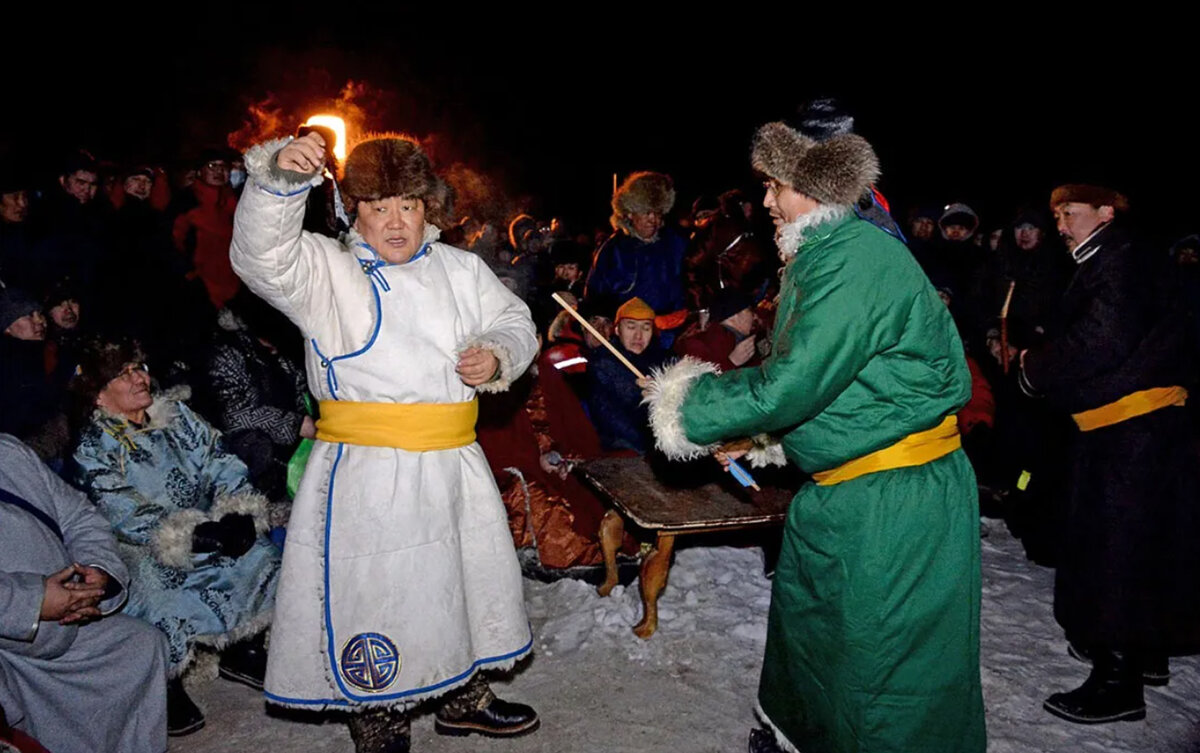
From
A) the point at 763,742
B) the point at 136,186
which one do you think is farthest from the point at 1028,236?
the point at 136,186

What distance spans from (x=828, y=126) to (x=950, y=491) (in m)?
1.17

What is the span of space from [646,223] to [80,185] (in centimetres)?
458

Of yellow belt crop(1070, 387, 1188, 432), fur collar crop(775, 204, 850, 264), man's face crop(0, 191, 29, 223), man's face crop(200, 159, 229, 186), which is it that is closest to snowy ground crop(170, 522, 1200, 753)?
yellow belt crop(1070, 387, 1188, 432)

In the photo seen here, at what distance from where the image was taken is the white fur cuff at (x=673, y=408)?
243 centimetres

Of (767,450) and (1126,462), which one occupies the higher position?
(767,450)

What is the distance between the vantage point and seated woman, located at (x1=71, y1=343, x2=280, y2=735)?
351cm

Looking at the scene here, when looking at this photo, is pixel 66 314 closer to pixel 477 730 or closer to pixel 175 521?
pixel 175 521

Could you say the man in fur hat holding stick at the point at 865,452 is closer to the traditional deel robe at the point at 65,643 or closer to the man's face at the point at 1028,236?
the traditional deel robe at the point at 65,643

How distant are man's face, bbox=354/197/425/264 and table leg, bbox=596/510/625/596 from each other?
2247mm

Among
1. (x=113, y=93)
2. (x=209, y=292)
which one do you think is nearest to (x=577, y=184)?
(x=113, y=93)

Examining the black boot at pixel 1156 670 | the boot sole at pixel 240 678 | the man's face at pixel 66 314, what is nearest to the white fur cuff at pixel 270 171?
the boot sole at pixel 240 678

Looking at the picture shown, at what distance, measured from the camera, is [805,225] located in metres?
2.36

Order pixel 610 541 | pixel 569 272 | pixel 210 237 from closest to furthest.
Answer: pixel 610 541 → pixel 210 237 → pixel 569 272

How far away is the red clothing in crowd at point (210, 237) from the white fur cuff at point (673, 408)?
4986 mm
